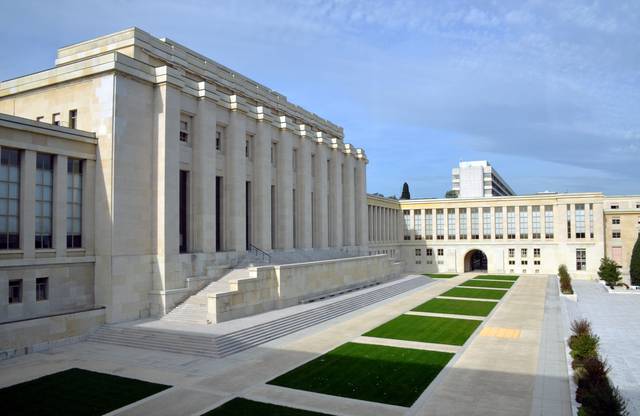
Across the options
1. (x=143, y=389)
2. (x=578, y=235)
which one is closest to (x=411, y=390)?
(x=143, y=389)

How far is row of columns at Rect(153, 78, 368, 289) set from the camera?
30.7 meters

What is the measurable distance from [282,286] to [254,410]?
706 inches

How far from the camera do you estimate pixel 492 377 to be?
19594 mm

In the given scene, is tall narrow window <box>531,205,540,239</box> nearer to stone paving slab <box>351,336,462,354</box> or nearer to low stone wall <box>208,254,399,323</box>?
low stone wall <box>208,254,399,323</box>

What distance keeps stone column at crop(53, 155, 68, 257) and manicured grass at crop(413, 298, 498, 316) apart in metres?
24.5

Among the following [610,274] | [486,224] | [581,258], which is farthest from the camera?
[486,224]

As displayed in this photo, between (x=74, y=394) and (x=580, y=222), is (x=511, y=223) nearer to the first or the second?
(x=580, y=222)

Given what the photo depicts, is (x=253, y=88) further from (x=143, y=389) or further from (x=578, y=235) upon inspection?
(x=578, y=235)

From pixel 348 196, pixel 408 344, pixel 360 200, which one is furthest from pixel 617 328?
pixel 360 200

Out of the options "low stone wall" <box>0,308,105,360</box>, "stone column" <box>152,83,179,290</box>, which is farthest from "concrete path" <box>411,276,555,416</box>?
"low stone wall" <box>0,308,105,360</box>

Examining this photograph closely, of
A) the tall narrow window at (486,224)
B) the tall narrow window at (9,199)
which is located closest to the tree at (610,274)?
the tall narrow window at (486,224)

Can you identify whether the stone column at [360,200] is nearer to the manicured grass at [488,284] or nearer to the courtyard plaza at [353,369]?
the manicured grass at [488,284]

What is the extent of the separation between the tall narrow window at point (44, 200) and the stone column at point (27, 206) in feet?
2.05

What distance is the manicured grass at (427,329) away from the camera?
2717 cm
